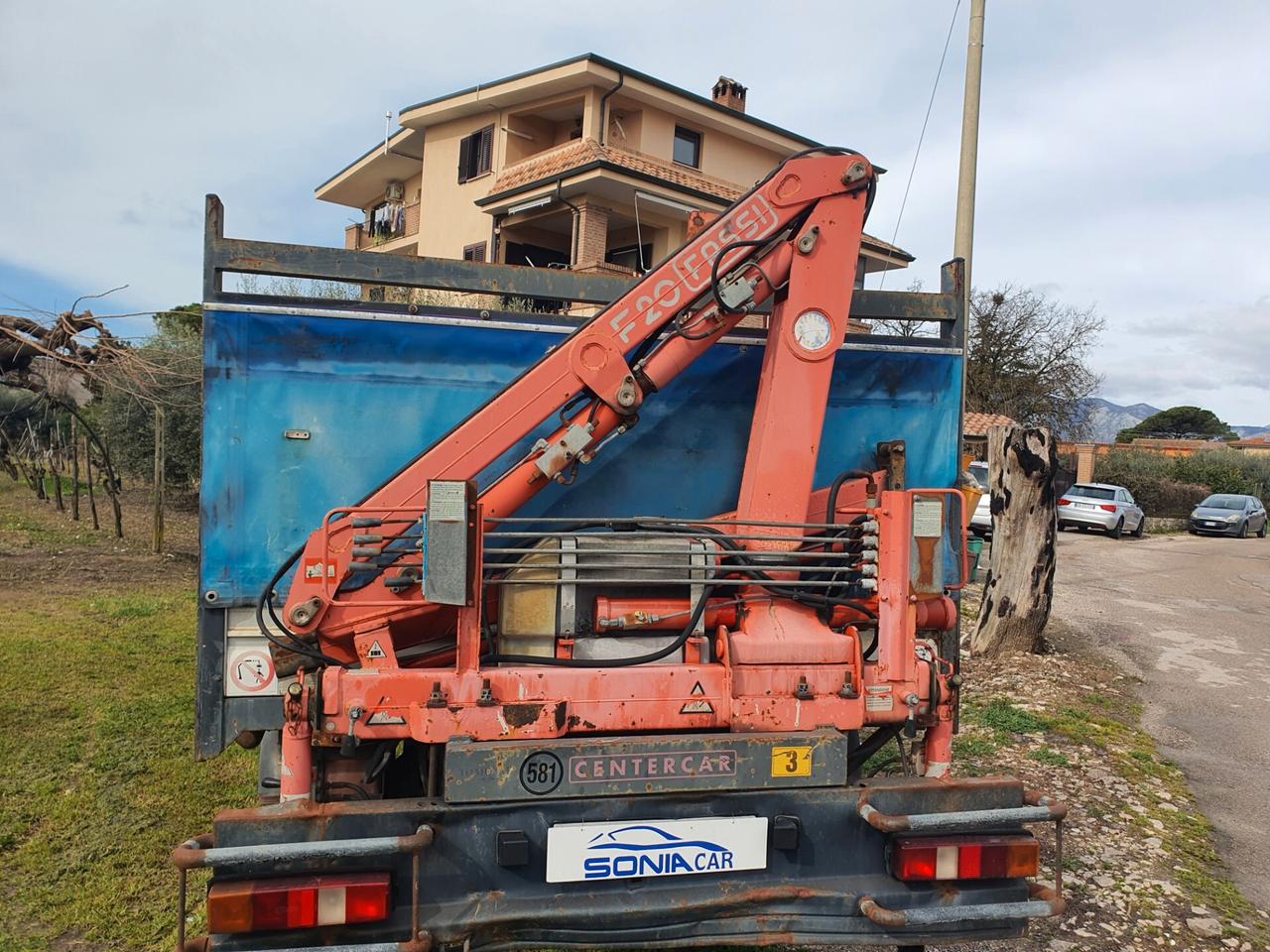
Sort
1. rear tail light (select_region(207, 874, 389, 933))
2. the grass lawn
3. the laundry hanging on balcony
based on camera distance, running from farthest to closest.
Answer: the laundry hanging on balcony
the grass lawn
rear tail light (select_region(207, 874, 389, 933))

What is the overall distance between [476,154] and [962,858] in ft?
88.7

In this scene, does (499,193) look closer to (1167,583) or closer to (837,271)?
(1167,583)

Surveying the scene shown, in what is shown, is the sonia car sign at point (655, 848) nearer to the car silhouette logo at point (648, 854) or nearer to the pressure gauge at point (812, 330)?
the car silhouette logo at point (648, 854)

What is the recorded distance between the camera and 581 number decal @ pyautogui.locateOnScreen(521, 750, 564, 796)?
2535 millimetres

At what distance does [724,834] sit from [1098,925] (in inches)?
93.3

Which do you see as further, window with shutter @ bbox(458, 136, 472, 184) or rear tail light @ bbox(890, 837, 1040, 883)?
window with shutter @ bbox(458, 136, 472, 184)

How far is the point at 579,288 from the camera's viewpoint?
142 inches

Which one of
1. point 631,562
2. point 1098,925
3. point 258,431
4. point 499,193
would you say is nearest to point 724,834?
point 631,562

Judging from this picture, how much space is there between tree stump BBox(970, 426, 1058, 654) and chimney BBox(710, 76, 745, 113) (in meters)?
24.1

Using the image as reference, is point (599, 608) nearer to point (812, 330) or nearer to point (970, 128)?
point (812, 330)

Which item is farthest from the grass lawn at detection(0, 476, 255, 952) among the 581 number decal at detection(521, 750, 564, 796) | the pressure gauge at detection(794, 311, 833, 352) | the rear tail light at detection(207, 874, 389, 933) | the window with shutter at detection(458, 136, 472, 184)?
the window with shutter at detection(458, 136, 472, 184)

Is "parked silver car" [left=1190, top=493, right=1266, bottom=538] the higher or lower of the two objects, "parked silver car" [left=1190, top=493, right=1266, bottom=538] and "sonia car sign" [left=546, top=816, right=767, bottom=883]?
the higher

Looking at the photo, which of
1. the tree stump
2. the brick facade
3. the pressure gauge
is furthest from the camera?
the brick facade

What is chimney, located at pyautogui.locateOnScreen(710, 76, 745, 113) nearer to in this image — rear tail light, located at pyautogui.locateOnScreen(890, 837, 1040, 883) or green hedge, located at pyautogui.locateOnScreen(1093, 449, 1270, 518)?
green hedge, located at pyautogui.locateOnScreen(1093, 449, 1270, 518)
